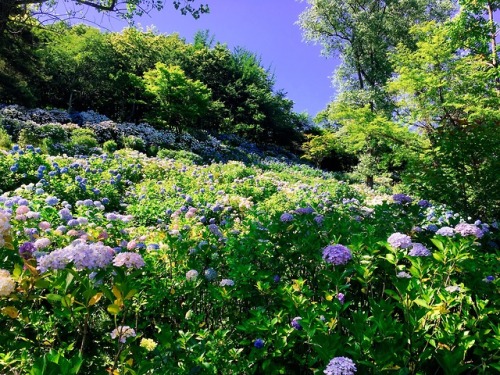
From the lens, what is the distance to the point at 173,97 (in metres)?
19.5

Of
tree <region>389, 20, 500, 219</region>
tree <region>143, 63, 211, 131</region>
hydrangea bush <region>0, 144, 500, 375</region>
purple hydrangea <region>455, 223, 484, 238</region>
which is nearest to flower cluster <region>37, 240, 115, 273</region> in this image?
hydrangea bush <region>0, 144, 500, 375</region>

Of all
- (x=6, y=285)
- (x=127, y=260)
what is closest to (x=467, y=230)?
(x=127, y=260)

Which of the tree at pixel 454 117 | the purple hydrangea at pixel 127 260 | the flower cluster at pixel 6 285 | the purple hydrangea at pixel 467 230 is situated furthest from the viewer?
the tree at pixel 454 117

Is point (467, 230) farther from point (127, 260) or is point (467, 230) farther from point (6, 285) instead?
point (6, 285)

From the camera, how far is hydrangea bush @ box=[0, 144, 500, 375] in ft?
4.65

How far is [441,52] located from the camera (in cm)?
1079

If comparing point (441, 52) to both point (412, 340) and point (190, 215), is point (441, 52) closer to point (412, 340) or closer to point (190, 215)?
point (190, 215)

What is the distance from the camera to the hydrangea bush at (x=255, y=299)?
55.7 inches

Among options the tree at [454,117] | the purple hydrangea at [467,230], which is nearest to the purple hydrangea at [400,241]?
the purple hydrangea at [467,230]

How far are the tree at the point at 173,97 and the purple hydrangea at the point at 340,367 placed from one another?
18605 millimetres

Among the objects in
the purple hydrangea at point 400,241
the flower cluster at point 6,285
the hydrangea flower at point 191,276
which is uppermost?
the purple hydrangea at point 400,241

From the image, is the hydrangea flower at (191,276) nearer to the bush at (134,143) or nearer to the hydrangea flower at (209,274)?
the hydrangea flower at (209,274)

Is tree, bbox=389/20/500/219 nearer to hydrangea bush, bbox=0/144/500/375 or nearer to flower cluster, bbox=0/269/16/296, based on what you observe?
hydrangea bush, bbox=0/144/500/375

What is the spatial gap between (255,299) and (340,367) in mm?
950
